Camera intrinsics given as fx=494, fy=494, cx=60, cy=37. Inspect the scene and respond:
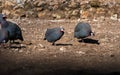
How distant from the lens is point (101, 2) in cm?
1497

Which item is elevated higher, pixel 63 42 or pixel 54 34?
pixel 54 34

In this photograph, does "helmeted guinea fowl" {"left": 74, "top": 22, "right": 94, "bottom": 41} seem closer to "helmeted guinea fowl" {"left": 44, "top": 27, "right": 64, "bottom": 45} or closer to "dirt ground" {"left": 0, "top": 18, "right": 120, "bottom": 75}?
"dirt ground" {"left": 0, "top": 18, "right": 120, "bottom": 75}

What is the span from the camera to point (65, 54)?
10453 mm

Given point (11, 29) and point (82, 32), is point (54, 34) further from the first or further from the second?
point (11, 29)

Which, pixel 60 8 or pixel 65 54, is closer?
pixel 65 54

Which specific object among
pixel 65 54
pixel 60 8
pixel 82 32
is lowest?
Answer: pixel 65 54

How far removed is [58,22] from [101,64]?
400cm

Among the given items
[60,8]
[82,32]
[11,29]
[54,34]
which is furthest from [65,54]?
[60,8]

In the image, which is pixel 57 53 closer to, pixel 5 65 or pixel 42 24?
pixel 5 65

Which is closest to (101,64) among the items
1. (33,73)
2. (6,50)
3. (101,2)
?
(33,73)

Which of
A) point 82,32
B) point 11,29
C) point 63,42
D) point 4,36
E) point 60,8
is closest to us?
point 4,36

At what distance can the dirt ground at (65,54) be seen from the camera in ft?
30.3

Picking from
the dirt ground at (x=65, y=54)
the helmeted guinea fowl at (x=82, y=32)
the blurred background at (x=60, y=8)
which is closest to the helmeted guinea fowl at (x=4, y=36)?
the dirt ground at (x=65, y=54)

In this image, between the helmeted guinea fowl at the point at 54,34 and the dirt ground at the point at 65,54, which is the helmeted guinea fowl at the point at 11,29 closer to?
the dirt ground at the point at 65,54
